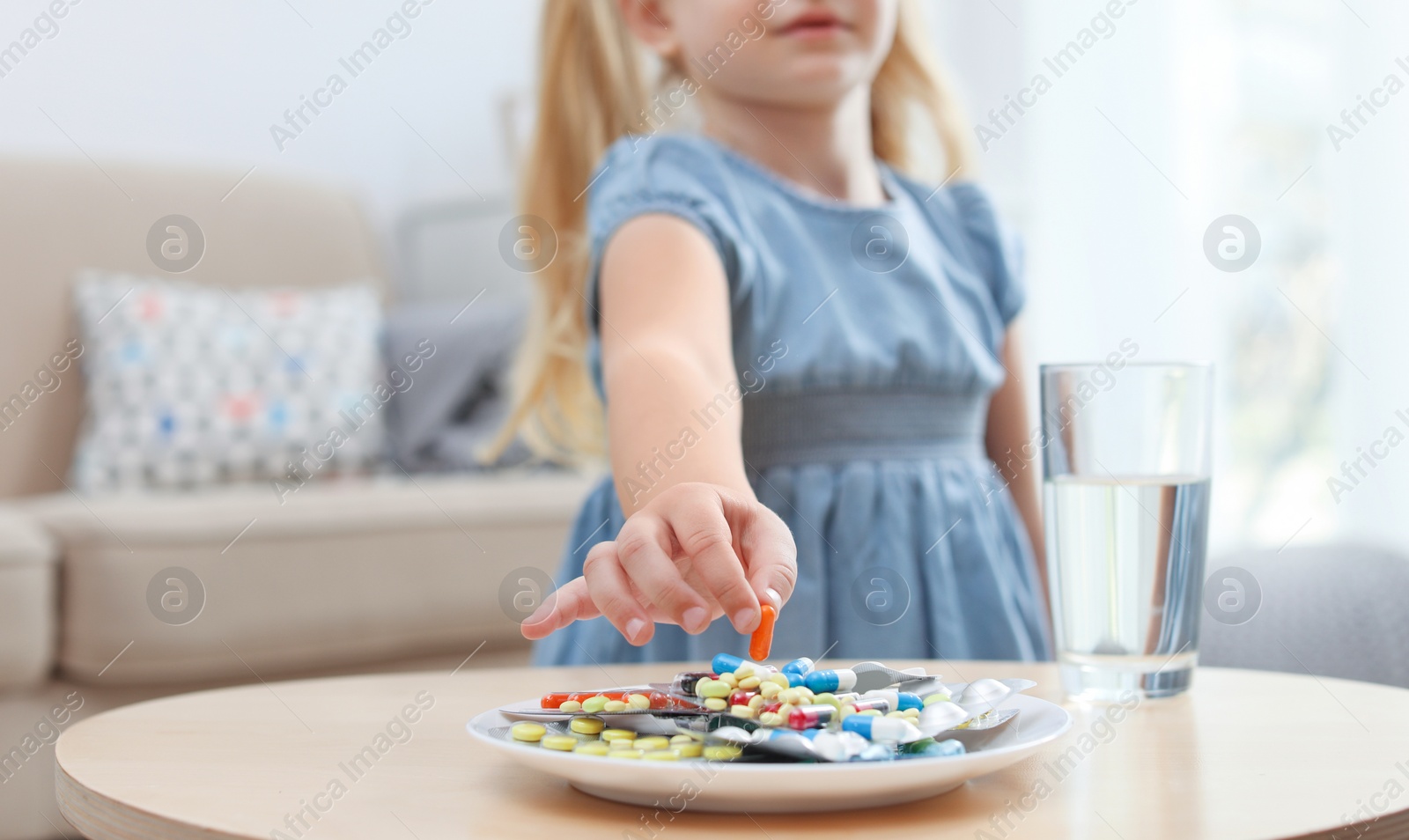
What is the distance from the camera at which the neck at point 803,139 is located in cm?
104

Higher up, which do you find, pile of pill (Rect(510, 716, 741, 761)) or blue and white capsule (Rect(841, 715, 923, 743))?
blue and white capsule (Rect(841, 715, 923, 743))

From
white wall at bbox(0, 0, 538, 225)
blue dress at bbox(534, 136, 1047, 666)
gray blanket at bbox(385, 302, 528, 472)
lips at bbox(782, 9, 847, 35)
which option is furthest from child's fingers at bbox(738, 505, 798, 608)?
white wall at bbox(0, 0, 538, 225)

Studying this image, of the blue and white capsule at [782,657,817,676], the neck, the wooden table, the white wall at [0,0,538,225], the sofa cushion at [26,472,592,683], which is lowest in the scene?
the sofa cushion at [26,472,592,683]

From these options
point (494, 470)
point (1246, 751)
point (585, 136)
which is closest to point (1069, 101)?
point (494, 470)

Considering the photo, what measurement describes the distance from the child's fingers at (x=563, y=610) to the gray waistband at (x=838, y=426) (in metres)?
0.48

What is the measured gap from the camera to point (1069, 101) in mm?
2529

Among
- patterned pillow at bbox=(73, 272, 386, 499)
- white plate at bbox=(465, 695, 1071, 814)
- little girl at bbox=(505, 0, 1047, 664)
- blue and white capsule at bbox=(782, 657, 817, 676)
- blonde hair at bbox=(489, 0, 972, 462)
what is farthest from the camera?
patterned pillow at bbox=(73, 272, 386, 499)

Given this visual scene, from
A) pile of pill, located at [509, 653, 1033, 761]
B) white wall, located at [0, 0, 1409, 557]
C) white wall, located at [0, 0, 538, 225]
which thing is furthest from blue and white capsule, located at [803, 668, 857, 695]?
white wall, located at [0, 0, 538, 225]

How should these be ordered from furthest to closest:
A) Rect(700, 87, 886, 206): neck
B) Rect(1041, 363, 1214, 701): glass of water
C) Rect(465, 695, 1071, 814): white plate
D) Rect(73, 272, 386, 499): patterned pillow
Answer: Rect(73, 272, 386, 499): patterned pillow
Rect(700, 87, 886, 206): neck
Rect(1041, 363, 1214, 701): glass of water
Rect(465, 695, 1071, 814): white plate

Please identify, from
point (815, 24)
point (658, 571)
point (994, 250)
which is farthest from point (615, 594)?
point (994, 250)

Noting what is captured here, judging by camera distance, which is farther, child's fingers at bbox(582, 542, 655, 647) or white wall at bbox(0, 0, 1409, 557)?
white wall at bbox(0, 0, 1409, 557)

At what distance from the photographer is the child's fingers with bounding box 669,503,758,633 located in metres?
0.44

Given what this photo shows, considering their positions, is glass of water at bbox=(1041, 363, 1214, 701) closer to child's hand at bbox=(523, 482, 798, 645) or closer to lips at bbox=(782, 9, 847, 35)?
child's hand at bbox=(523, 482, 798, 645)

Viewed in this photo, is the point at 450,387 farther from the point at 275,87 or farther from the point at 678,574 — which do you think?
the point at 678,574
